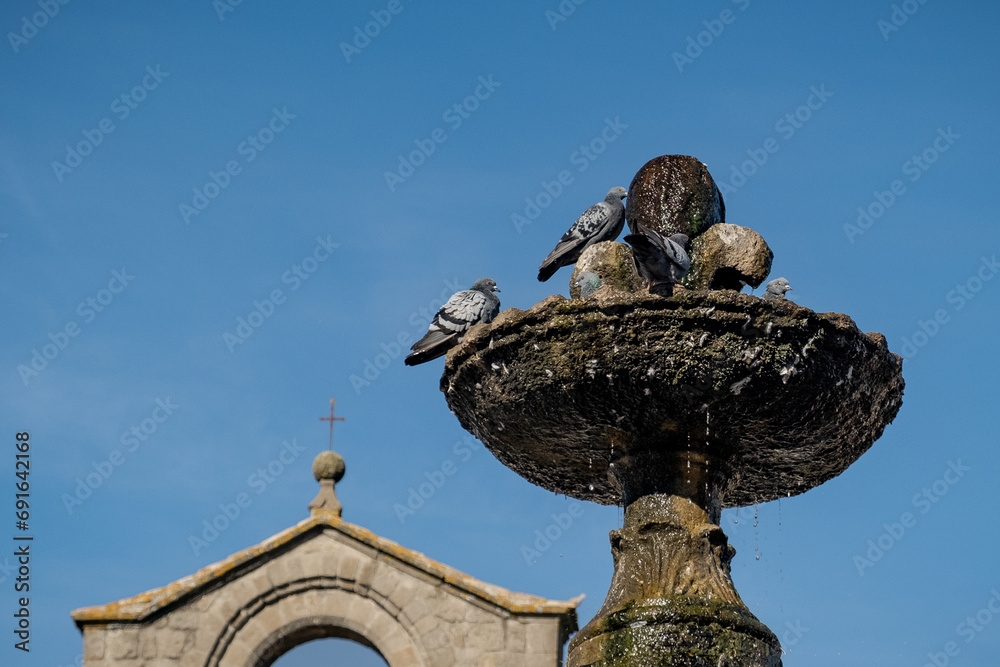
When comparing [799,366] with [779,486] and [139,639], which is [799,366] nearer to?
[779,486]

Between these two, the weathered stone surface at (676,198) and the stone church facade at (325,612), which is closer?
the weathered stone surface at (676,198)

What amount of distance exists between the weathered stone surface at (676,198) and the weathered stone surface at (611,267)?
1.42ft

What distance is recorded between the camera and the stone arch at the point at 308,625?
16859 mm

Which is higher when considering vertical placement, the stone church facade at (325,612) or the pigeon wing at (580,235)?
the stone church facade at (325,612)

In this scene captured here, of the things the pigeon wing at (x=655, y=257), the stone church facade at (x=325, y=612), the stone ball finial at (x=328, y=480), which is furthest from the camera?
the stone ball finial at (x=328, y=480)

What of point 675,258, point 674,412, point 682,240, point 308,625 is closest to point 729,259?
point 682,240

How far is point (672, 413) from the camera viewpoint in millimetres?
7406

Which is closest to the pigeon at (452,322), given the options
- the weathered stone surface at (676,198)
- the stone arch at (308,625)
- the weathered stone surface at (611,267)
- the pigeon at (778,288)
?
the weathered stone surface at (611,267)

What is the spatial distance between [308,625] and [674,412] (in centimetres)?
1072

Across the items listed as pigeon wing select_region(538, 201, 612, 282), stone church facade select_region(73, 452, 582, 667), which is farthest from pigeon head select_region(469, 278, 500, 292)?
stone church facade select_region(73, 452, 582, 667)

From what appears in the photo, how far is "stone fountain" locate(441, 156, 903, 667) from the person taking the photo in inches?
279

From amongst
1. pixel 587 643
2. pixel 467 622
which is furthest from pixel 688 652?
pixel 467 622

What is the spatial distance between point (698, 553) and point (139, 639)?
10887mm

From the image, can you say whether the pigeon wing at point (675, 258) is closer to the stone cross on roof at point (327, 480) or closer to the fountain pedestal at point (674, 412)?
the fountain pedestal at point (674, 412)
